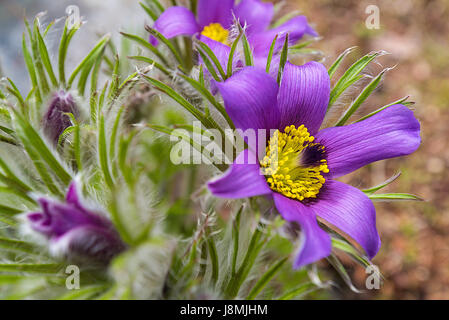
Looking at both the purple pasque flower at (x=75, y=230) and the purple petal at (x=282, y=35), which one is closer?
the purple pasque flower at (x=75, y=230)

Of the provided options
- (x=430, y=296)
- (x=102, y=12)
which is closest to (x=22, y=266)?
(x=102, y=12)

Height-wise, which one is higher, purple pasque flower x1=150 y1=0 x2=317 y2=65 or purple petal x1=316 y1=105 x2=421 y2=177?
purple pasque flower x1=150 y1=0 x2=317 y2=65

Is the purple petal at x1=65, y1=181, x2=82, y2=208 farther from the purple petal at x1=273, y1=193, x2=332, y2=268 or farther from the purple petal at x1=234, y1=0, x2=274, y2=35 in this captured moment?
the purple petal at x1=234, y1=0, x2=274, y2=35

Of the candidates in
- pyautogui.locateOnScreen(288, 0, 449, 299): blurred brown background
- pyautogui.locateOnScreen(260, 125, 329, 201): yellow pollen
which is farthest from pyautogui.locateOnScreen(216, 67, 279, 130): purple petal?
pyautogui.locateOnScreen(288, 0, 449, 299): blurred brown background

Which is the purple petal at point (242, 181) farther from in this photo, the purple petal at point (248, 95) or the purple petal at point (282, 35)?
the purple petal at point (282, 35)

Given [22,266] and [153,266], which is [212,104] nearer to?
[153,266]

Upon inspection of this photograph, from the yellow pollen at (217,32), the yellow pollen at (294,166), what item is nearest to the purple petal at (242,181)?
the yellow pollen at (294,166)
